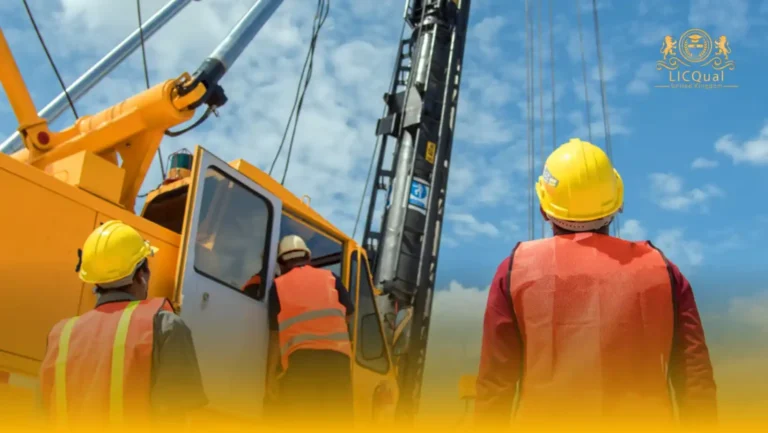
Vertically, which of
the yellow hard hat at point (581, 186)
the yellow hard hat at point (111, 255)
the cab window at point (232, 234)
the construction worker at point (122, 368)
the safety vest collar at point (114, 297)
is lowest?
the construction worker at point (122, 368)

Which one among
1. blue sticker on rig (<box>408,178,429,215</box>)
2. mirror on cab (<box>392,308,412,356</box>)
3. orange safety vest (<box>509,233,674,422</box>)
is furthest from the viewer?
blue sticker on rig (<box>408,178,429,215</box>)

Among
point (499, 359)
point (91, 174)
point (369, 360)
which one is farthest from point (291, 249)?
point (499, 359)

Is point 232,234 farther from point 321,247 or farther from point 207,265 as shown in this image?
point 321,247

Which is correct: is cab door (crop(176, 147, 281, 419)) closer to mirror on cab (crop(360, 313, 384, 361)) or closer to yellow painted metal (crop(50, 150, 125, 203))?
yellow painted metal (crop(50, 150, 125, 203))

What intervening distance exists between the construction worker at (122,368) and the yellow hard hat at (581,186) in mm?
1445

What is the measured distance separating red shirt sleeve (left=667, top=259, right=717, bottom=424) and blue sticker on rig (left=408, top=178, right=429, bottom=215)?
6.93 metres

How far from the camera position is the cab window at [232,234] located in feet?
13.8

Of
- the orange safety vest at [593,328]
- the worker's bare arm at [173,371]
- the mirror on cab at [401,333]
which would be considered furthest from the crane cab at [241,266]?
the mirror on cab at [401,333]

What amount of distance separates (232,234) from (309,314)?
0.74m

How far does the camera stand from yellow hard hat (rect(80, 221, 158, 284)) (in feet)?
9.13

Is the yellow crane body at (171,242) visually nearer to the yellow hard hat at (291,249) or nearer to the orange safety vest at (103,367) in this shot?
the yellow hard hat at (291,249)

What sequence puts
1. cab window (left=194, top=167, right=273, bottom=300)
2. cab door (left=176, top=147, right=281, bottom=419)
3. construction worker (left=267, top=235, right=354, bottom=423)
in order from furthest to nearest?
construction worker (left=267, top=235, right=354, bottom=423) → cab window (left=194, top=167, right=273, bottom=300) → cab door (left=176, top=147, right=281, bottom=419)

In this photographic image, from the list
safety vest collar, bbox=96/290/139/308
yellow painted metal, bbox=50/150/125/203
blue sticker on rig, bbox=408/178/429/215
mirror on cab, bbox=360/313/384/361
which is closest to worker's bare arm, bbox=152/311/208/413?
safety vest collar, bbox=96/290/139/308

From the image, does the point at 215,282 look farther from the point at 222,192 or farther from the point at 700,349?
the point at 700,349
